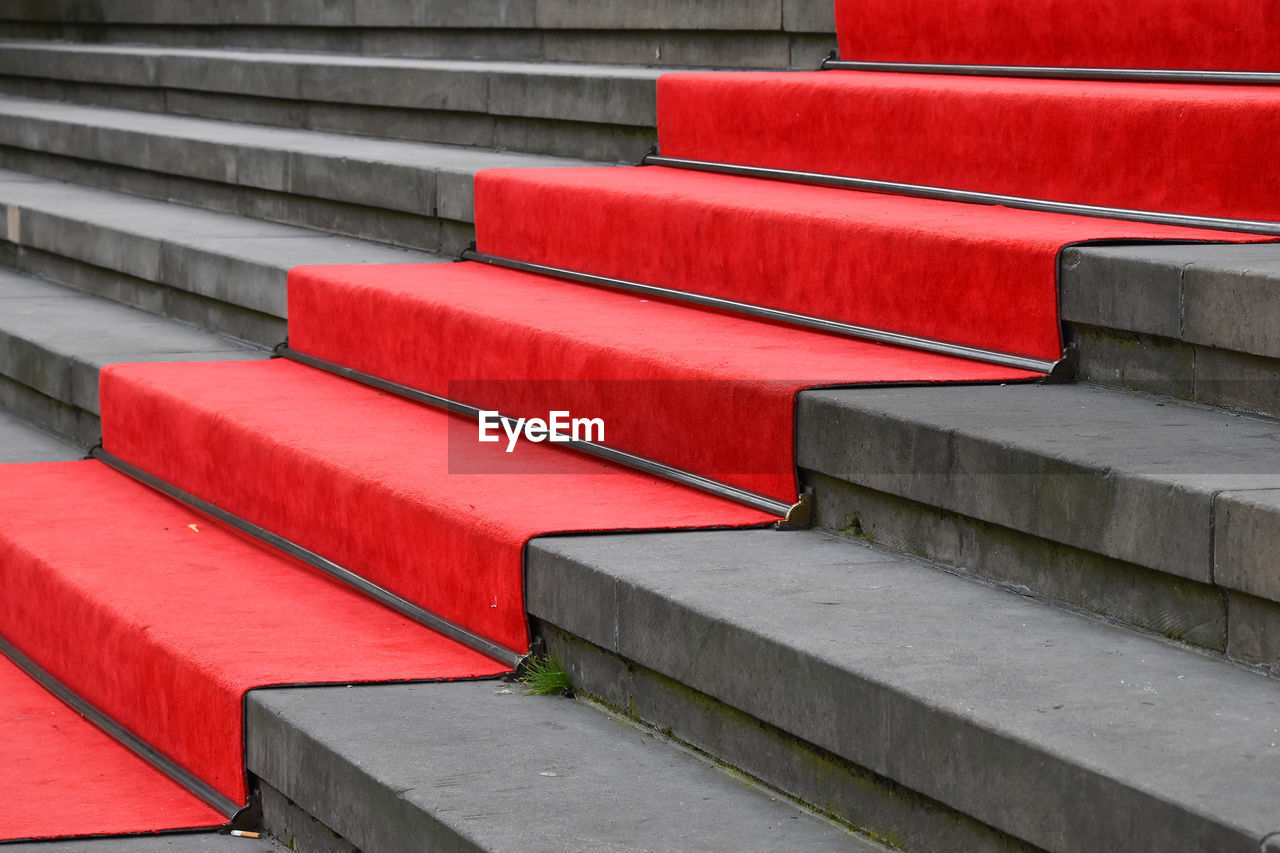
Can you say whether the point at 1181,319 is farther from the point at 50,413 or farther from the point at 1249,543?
the point at 50,413

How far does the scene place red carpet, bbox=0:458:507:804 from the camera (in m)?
2.08

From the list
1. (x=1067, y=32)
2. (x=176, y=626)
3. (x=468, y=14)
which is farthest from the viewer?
(x=468, y=14)

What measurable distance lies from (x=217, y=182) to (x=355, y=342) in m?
1.71

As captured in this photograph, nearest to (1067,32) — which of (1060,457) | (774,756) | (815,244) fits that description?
(815,244)

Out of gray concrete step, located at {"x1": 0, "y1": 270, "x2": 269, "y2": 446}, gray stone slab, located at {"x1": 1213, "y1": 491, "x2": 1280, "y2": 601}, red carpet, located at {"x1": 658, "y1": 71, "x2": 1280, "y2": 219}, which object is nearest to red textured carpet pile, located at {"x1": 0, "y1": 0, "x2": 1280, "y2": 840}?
red carpet, located at {"x1": 658, "y1": 71, "x2": 1280, "y2": 219}

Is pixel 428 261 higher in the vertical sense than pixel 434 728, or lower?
higher

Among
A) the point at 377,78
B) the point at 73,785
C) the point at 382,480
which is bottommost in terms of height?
the point at 73,785

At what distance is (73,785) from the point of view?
2.18 metres

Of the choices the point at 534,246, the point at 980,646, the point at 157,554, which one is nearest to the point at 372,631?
the point at 157,554

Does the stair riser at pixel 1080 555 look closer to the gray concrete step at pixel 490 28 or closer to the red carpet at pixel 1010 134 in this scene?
the red carpet at pixel 1010 134

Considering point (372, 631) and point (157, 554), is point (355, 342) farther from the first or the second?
point (372, 631)

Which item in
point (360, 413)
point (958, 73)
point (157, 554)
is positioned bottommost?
point (157, 554)

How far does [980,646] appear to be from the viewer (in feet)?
5.18
